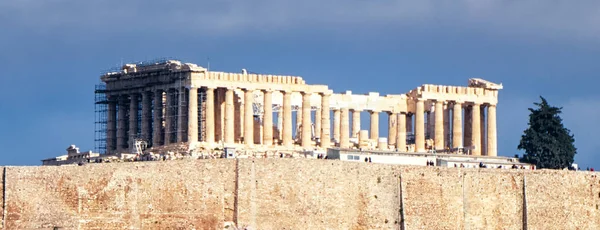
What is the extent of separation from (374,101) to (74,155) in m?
19.9

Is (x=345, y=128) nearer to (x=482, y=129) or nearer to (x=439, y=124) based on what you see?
(x=439, y=124)

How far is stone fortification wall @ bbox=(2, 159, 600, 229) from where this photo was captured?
117 meters

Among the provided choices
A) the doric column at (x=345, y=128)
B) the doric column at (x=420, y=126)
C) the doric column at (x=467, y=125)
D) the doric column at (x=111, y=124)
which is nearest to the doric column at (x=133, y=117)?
the doric column at (x=111, y=124)

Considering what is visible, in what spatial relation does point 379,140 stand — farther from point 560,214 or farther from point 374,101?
point 560,214

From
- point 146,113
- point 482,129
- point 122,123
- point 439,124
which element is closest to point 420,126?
point 439,124

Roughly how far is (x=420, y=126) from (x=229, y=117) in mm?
14052

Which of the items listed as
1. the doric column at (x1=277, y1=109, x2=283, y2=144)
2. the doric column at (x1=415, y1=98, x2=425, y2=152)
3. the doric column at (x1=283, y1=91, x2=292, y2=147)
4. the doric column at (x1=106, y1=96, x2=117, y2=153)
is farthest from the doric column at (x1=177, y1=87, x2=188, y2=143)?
the doric column at (x1=415, y1=98, x2=425, y2=152)

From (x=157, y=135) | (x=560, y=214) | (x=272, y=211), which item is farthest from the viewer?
(x=157, y=135)

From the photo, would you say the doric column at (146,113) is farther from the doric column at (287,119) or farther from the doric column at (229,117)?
the doric column at (287,119)

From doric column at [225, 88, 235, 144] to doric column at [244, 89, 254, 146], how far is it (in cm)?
79

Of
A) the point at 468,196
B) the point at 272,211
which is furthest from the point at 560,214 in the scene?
the point at 272,211

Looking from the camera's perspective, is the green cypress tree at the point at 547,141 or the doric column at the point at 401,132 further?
the doric column at the point at 401,132

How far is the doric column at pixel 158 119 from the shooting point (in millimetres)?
140000

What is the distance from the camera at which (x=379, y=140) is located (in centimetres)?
14362
